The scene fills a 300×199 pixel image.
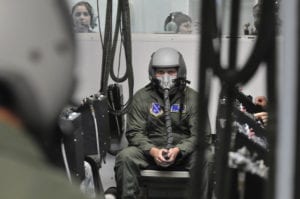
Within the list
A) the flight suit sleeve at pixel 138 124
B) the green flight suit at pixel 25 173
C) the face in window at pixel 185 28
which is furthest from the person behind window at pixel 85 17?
the green flight suit at pixel 25 173

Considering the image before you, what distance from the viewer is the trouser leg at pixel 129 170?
141 inches

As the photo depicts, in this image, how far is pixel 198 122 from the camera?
0.84 m

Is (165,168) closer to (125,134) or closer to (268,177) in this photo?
(125,134)

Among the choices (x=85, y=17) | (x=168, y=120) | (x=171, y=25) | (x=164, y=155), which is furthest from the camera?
(x=171, y=25)

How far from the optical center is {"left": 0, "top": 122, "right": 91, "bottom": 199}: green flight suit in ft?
1.58

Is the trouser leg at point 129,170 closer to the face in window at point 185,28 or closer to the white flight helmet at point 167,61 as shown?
the white flight helmet at point 167,61

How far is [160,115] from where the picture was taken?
383cm

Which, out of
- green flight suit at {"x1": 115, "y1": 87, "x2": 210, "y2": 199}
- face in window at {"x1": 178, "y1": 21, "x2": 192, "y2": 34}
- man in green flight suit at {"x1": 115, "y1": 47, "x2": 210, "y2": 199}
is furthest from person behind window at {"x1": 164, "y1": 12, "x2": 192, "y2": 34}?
green flight suit at {"x1": 115, "y1": 87, "x2": 210, "y2": 199}

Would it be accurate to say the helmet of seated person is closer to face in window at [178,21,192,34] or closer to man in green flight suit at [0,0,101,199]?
face in window at [178,21,192,34]

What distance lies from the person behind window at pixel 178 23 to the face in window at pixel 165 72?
0.62 m

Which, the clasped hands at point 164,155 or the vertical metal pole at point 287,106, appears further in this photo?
the clasped hands at point 164,155

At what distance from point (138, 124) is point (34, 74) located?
10.4ft

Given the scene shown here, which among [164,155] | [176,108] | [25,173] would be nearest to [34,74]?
[25,173]

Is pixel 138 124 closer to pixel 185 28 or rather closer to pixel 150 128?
pixel 150 128
